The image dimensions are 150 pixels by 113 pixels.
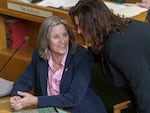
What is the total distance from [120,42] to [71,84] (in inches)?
17.7

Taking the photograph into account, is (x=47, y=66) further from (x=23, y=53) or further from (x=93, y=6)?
(x=23, y=53)

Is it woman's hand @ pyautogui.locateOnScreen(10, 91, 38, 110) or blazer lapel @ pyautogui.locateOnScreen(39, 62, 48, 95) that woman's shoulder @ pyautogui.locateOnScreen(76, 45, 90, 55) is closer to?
blazer lapel @ pyautogui.locateOnScreen(39, 62, 48, 95)

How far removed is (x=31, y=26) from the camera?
10.9 feet

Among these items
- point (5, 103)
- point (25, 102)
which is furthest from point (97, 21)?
point (5, 103)

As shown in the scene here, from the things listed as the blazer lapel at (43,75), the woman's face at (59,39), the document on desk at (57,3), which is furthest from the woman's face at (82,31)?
the document on desk at (57,3)

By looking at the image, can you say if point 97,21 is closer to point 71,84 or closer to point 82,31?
point 82,31

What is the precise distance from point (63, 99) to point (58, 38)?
0.36 metres

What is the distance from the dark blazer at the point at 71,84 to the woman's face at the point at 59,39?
62 mm

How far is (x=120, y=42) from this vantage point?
1.84m

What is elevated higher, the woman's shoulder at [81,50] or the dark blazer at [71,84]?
the woman's shoulder at [81,50]

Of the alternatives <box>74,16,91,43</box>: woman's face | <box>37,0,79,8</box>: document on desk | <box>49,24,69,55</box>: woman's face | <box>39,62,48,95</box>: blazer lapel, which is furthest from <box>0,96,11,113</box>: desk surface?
<box>37,0,79,8</box>: document on desk

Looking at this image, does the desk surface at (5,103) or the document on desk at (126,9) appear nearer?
the desk surface at (5,103)

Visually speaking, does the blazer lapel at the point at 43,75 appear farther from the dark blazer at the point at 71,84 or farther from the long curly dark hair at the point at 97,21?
the long curly dark hair at the point at 97,21

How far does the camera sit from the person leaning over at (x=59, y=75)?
2.09m
